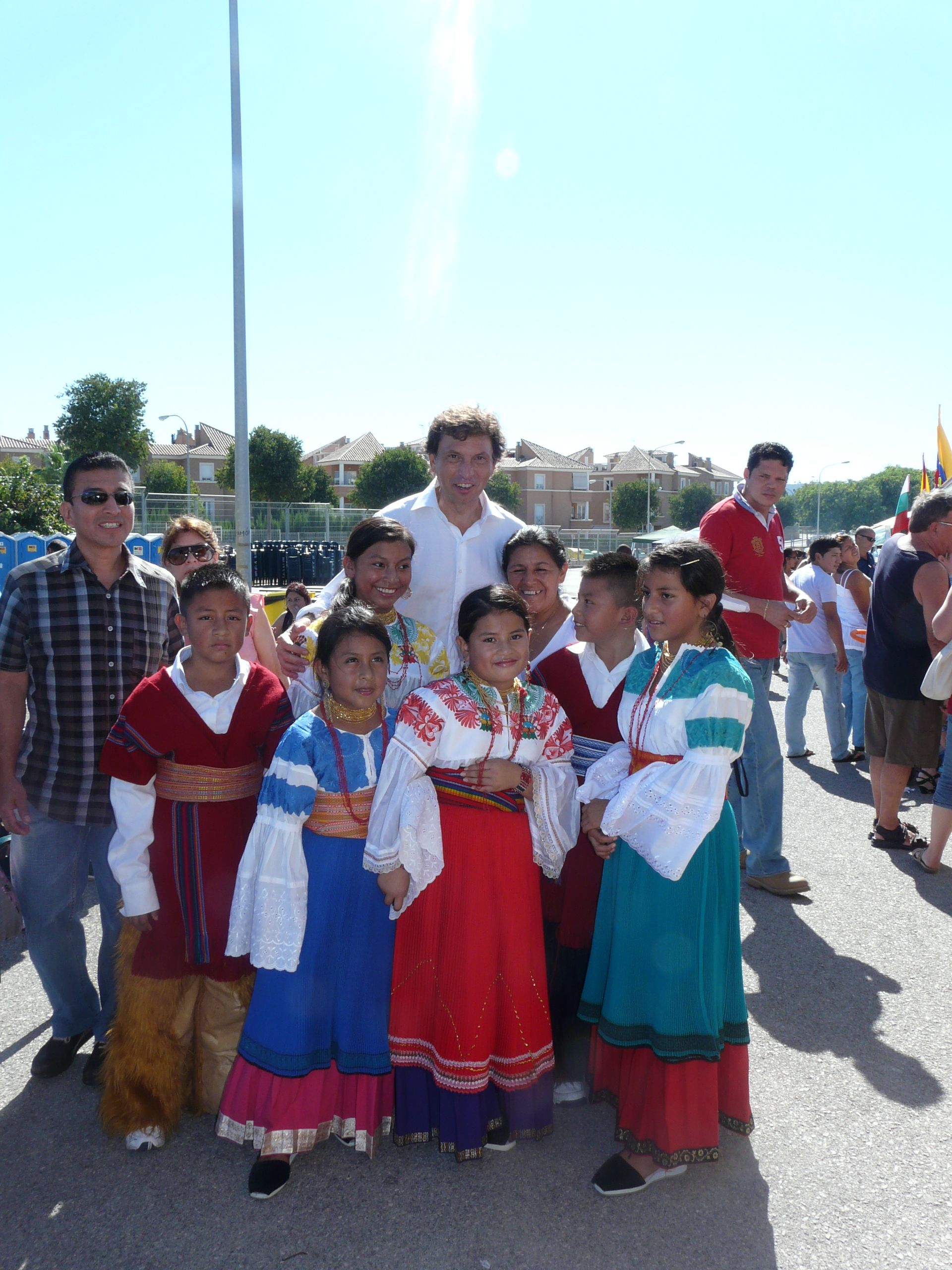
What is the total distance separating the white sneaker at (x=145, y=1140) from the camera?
2609mm

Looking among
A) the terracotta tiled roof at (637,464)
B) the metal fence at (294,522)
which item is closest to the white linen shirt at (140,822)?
the metal fence at (294,522)

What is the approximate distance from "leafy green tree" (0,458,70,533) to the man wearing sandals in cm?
1117

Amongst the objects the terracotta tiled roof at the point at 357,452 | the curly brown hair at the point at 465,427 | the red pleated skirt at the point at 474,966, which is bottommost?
the red pleated skirt at the point at 474,966

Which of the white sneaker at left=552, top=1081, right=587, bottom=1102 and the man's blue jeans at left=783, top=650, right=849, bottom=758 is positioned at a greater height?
the man's blue jeans at left=783, top=650, right=849, bottom=758

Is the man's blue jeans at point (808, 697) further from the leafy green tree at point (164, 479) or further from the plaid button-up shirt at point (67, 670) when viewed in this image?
the leafy green tree at point (164, 479)

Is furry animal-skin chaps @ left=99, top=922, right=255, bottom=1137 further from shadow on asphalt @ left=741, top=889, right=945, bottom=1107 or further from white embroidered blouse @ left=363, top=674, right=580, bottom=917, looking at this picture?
shadow on asphalt @ left=741, top=889, right=945, bottom=1107

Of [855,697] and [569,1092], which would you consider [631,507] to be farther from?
[569,1092]

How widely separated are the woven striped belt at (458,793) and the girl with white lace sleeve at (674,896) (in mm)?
295

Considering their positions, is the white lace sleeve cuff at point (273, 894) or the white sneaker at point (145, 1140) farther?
the white sneaker at point (145, 1140)

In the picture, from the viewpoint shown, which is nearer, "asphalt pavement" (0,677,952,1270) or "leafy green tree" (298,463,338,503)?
"asphalt pavement" (0,677,952,1270)

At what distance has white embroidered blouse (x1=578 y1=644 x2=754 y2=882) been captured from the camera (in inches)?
94.7

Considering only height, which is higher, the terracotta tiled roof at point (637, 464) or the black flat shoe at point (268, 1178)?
the terracotta tiled roof at point (637, 464)

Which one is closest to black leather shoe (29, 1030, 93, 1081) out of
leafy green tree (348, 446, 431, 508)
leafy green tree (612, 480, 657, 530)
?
leafy green tree (348, 446, 431, 508)

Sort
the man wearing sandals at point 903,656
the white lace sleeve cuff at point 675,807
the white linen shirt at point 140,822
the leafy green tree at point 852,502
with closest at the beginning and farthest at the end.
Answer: the white lace sleeve cuff at point 675,807, the white linen shirt at point 140,822, the man wearing sandals at point 903,656, the leafy green tree at point 852,502
